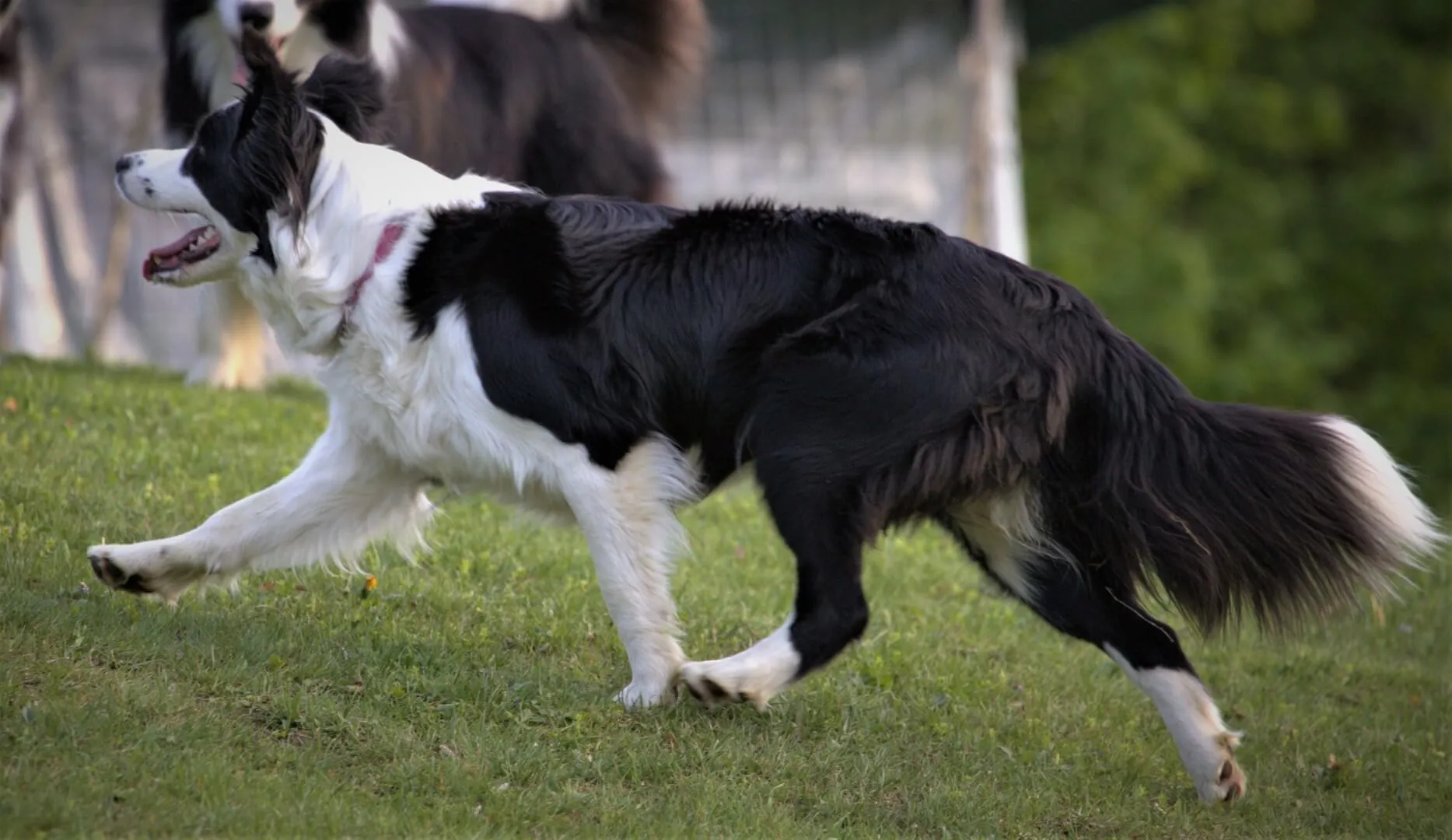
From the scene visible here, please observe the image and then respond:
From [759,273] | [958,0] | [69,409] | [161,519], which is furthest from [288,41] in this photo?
[958,0]

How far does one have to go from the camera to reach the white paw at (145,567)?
16.4 ft

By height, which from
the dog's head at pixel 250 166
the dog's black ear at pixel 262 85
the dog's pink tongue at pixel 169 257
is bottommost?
the dog's pink tongue at pixel 169 257

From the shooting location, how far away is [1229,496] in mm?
4664

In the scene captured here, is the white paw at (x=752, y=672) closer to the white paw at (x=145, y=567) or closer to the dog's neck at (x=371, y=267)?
the dog's neck at (x=371, y=267)

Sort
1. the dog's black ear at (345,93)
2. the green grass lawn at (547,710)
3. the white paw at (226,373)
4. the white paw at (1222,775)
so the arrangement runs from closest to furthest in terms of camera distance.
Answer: the green grass lawn at (547,710)
the white paw at (1222,775)
the dog's black ear at (345,93)
the white paw at (226,373)

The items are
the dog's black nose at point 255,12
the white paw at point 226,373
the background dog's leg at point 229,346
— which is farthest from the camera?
the white paw at point 226,373

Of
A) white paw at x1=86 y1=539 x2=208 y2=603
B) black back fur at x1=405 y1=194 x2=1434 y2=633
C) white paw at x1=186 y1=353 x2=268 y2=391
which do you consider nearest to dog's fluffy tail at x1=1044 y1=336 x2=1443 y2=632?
black back fur at x1=405 y1=194 x2=1434 y2=633

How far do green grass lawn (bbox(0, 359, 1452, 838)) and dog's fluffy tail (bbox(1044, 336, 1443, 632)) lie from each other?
345 mm

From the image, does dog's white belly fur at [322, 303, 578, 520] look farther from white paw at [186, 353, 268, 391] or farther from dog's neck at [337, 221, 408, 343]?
white paw at [186, 353, 268, 391]

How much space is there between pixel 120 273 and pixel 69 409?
14.5 feet

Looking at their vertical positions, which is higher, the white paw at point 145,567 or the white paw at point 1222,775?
the white paw at point 145,567

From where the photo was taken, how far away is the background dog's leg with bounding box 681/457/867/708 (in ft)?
14.9

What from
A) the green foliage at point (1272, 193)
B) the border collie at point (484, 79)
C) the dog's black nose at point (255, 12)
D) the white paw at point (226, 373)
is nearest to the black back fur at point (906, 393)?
the border collie at point (484, 79)

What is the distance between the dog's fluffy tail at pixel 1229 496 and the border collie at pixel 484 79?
148 inches
